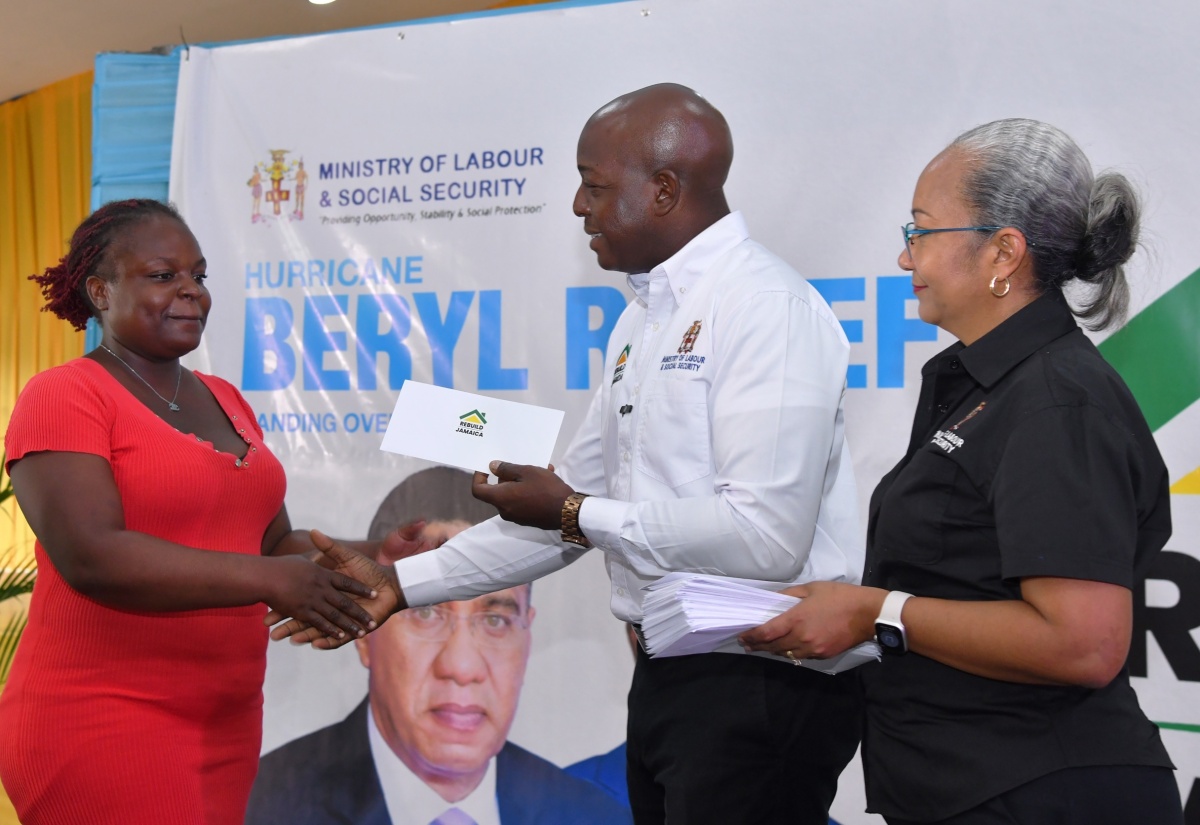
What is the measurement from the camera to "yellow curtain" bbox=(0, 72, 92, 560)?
6082 mm

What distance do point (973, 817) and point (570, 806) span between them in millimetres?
2084

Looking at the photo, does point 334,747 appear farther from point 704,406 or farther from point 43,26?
point 43,26

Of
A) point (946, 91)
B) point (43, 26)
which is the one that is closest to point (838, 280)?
point (946, 91)

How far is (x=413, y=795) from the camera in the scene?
336cm

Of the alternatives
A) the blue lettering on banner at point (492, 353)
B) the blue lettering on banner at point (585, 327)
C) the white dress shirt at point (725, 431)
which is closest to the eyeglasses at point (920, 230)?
the white dress shirt at point (725, 431)

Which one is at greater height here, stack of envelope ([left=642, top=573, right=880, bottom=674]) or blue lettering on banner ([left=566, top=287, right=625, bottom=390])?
blue lettering on banner ([left=566, top=287, right=625, bottom=390])

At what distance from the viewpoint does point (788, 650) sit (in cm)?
154

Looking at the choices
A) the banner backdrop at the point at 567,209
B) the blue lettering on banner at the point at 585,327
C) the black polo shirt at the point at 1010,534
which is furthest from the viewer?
the blue lettering on banner at the point at 585,327

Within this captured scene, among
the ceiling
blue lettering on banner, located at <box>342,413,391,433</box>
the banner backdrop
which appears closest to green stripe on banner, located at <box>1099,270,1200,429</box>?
the banner backdrop

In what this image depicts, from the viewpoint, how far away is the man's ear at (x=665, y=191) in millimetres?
1982

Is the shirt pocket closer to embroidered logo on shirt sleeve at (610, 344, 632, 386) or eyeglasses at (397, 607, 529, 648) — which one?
embroidered logo on shirt sleeve at (610, 344, 632, 386)

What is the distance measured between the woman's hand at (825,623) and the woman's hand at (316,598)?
0.84m

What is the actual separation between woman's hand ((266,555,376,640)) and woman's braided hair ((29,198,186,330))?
29.3 inches

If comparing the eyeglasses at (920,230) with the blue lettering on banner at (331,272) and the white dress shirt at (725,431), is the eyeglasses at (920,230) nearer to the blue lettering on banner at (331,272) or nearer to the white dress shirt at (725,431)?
the white dress shirt at (725,431)
